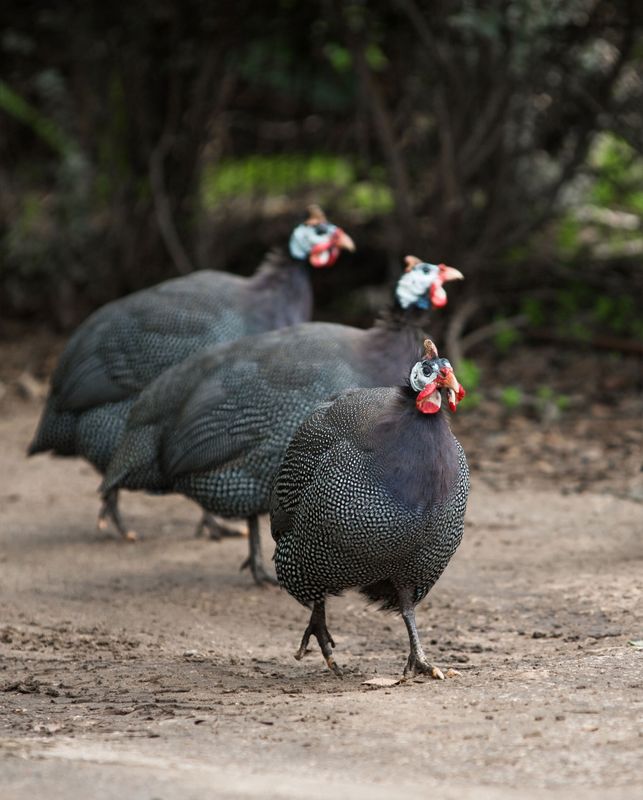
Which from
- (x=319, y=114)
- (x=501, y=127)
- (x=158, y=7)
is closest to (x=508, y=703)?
(x=501, y=127)

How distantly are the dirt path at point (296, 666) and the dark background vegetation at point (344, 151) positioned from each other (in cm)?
273

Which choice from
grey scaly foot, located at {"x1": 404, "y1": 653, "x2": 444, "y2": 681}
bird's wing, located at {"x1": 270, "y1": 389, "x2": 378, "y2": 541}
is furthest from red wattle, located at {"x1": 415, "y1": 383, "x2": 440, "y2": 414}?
grey scaly foot, located at {"x1": 404, "y1": 653, "x2": 444, "y2": 681}

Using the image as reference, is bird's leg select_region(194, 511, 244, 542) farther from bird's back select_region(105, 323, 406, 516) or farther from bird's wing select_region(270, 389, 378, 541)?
bird's wing select_region(270, 389, 378, 541)

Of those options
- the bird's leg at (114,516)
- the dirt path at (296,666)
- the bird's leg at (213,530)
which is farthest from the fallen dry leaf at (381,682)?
the bird's leg at (114,516)

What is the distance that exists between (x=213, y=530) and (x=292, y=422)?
143 cm

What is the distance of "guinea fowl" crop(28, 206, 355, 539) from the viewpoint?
6.90 metres

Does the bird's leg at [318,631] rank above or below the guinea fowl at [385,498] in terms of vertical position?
below

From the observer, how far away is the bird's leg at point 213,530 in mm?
7008

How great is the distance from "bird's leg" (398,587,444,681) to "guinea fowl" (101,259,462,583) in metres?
1.22

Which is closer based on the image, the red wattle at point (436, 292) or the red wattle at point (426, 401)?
the red wattle at point (426, 401)

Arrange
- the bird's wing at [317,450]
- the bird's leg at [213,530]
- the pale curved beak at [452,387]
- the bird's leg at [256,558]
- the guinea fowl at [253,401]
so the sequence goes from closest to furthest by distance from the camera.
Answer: the pale curved beak at [452,387], the bird's wing at [317,450], the guinea fowl at [253,401], the bird's leg at [256,558], the bird's leg at [213,530]

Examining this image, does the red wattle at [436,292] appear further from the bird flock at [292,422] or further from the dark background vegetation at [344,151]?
the dark background vegetation at [344,151]

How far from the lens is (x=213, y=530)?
702cm

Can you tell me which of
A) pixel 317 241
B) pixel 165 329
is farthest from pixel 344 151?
pixel 165 329
